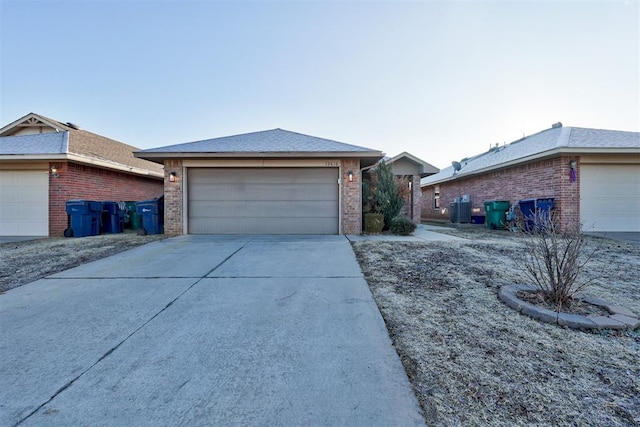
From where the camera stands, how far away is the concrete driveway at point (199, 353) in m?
1.58

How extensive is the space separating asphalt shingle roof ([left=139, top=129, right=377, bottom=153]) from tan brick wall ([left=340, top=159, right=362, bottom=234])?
1.94ft

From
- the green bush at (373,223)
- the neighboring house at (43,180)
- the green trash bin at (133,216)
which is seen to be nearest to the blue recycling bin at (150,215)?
the green trash bin at (133,216)

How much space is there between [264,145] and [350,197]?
133 inches

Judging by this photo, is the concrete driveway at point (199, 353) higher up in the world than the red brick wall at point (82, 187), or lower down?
lower down

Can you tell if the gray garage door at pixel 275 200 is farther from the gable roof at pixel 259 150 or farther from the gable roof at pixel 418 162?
the gable roof at pixel 418 162

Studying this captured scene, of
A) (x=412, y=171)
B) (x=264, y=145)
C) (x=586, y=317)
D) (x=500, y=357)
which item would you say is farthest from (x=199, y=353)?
(x=412, y=171)

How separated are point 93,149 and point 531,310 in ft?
48.0

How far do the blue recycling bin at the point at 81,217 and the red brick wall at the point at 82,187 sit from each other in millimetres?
692

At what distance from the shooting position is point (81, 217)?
29.4ft

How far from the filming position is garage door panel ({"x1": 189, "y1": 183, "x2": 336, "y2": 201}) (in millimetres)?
8906

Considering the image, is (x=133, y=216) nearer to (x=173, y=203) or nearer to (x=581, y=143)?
(x=173, y=203)

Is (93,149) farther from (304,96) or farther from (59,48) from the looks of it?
(304,96)

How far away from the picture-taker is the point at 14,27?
823 centimetres

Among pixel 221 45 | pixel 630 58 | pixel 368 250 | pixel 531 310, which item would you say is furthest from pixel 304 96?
pixel 531 310
